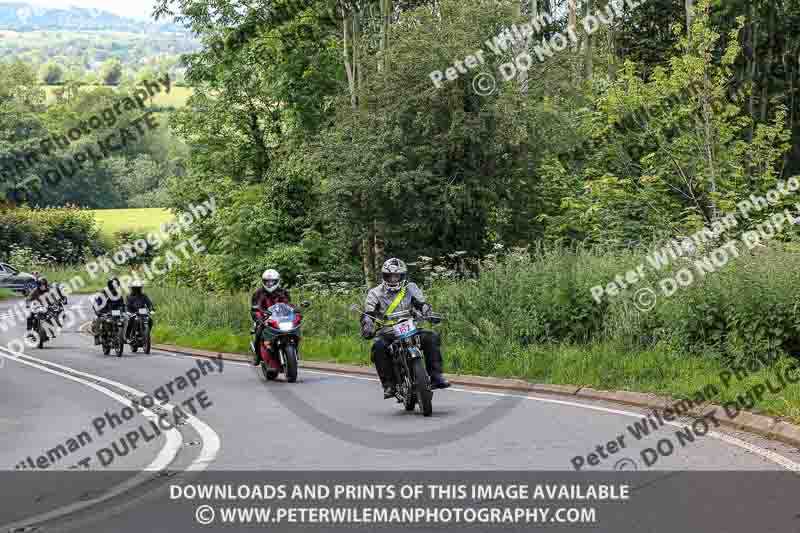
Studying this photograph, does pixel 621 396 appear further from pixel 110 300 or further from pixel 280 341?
pixel 110 300

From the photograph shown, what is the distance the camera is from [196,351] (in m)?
29.1

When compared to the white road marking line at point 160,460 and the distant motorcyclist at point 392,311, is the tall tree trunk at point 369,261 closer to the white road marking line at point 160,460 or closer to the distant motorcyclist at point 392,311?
the white road marking line at point 160,460

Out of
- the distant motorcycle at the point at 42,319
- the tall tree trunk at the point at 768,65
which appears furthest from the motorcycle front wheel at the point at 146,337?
the tall tree trunk at the point at 768,65

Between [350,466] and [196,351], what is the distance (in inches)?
778

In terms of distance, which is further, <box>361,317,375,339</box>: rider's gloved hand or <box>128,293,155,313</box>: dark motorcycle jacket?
<box>128,293,155,313</box>: dark motorcycle jacket

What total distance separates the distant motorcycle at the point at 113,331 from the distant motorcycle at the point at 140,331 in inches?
11.6

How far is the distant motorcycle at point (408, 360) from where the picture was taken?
44.0ft

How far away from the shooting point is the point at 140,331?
2909 cm

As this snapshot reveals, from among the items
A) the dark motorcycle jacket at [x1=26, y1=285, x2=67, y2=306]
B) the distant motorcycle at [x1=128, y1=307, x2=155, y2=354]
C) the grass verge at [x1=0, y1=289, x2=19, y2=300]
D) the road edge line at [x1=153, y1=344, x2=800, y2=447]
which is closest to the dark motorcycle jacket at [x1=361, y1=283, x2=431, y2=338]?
the road edge line at [x1=153, y1=344, x2=800, y2=447]

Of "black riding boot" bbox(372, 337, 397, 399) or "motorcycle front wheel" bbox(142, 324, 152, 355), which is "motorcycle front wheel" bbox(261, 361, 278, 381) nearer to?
"black riding boot" bbox(372, 337, 397, 399)

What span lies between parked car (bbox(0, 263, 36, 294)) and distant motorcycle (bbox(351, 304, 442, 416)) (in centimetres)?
5096

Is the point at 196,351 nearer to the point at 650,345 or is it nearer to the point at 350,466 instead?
the point at 650,345

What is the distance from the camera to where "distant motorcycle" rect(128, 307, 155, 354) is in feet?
94.9

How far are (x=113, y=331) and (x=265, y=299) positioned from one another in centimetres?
1029
